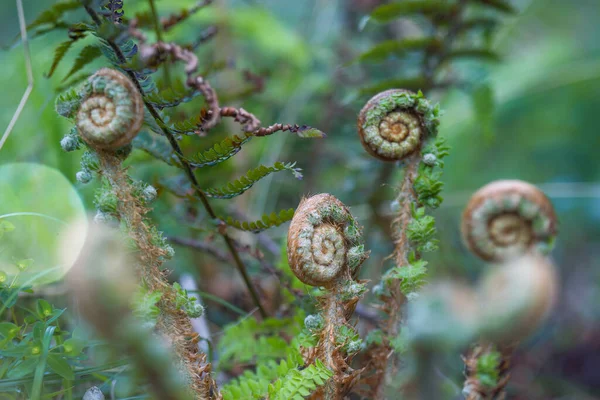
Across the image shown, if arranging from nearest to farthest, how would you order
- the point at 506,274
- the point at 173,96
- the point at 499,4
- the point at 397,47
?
the point at 173,96 → the point at 506,274 → the point at 397,47 → the point at 499,4

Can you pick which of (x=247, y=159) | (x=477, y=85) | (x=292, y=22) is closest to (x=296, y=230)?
(x=477, y=85)

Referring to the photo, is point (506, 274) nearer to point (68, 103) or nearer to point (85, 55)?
point (68, 103)

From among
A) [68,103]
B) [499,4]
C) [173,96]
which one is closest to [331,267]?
[173,96]

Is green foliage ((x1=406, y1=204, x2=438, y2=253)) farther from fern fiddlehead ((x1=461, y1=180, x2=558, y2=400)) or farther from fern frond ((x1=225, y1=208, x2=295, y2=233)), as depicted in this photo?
fern frond ((x1=225, y1=208, x2=295, y2=233))

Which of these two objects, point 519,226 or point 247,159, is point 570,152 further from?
point 519,226

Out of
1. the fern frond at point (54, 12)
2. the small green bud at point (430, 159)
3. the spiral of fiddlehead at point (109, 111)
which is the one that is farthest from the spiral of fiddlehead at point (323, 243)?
the fern frond at point (54, 12)

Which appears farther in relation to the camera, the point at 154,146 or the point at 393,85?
the point at 393,85
